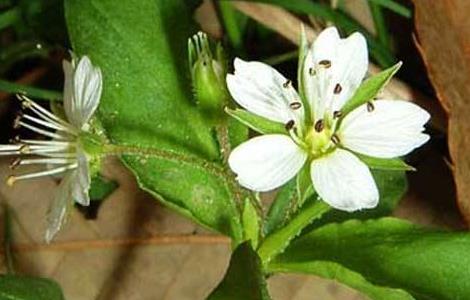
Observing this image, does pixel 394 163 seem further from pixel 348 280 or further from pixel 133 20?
pixel 133 20

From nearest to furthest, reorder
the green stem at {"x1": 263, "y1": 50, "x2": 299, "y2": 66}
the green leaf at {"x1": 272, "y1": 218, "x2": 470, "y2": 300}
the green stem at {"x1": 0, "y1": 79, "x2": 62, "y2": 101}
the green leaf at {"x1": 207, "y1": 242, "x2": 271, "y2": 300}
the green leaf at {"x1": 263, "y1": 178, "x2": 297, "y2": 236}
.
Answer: the green leaf at {"x1": 207, "y1": 242, "x2": 271, "y2": 300}
the green leaf at {"x1": 272, "y1": 218, "x2": 470, "y2": 300}
the green leaf at {"x1": 263, "y1": 178, "x2": 297, "y2": 236}
the green stem at {"x1": 0, "y1": 79, "x2": 62, "y2": 101}
the green stem at {"x1": 263, "y1": 50, "x2": 299, "y2": 66}

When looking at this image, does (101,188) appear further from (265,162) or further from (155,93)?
(265,162)

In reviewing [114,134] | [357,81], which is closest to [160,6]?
[114,134]

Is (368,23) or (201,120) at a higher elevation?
(201,120)

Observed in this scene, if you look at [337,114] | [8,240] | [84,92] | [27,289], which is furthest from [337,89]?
[8,240]

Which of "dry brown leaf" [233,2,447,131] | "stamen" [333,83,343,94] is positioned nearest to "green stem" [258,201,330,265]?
"stamen" [333,83,343,94]

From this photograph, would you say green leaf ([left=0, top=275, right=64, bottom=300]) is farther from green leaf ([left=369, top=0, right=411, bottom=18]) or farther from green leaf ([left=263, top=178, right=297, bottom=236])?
green leaf ([left=369, top=0, right=411, bottom=18])
